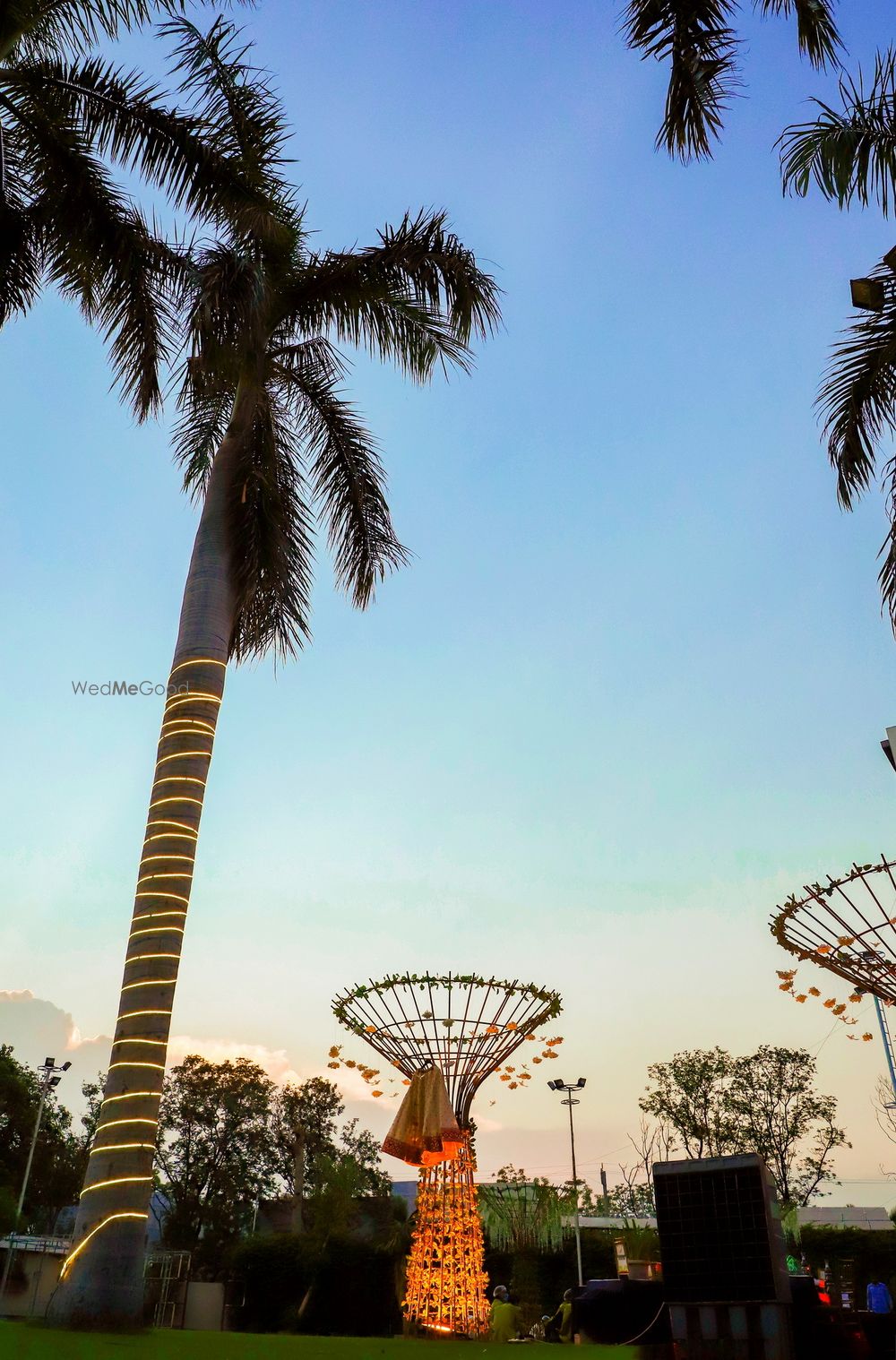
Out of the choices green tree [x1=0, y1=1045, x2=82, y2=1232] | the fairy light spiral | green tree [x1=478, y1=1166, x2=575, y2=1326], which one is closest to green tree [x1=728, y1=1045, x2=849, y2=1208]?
green tree [x1=478, y1=1166, x2=575, y2=1326]

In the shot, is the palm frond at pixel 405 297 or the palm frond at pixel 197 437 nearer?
the palm frond at pixel 405 297

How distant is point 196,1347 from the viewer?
17.7 ft

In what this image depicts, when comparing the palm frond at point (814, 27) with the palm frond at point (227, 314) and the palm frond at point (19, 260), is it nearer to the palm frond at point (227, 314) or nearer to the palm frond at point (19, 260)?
the palm frond at point (227, 314)

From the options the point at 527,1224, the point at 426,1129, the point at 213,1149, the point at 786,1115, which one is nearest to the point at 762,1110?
the point at 786,1115

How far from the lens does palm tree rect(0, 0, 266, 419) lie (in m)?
8.30

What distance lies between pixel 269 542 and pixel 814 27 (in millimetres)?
5481

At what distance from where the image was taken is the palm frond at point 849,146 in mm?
7441

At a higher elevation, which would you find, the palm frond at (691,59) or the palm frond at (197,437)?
the palm frond at (197,437)

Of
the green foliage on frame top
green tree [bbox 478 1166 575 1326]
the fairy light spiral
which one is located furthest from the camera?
green tree [bbox 478 1166 575 1326]

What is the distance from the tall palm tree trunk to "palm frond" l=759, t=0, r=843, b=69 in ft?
17.6

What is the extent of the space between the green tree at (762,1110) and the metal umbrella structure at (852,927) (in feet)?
90.1

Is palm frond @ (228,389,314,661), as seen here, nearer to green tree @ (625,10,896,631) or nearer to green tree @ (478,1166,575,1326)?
green tree @ (625,10,896,631)

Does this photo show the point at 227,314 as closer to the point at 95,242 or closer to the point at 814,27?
the point at 95,242

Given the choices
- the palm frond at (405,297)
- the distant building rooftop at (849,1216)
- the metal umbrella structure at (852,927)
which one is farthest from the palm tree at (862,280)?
the distant building rooftop at (849,1216)
